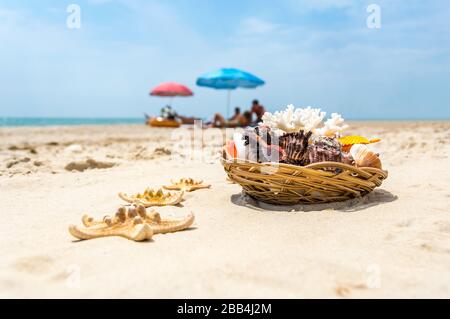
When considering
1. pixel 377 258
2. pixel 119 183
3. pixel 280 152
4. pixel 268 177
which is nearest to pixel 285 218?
pixel 268 177

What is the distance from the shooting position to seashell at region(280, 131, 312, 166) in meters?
3.06

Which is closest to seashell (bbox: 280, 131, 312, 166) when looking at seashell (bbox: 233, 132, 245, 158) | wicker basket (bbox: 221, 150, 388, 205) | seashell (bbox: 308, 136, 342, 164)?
seashell (bbox: 308, 136, 342, 164)

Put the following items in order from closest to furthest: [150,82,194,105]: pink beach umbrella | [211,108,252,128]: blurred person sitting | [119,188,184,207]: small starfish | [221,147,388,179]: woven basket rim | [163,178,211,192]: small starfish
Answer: [221,147,388,179]: woven basket rim
[119,188,184,207]: small starfish
[163,178,211,192]: small starfish
[211,108,252,128]: blurred person sitting
[150,82,194,105]: pink beach umbrella

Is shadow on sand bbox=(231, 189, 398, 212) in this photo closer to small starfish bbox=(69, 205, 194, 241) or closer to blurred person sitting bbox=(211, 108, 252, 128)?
small starfish bbox=(69, 205, 194, 241)

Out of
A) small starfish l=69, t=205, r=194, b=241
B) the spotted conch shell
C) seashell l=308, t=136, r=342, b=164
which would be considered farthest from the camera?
the spotted conch shell

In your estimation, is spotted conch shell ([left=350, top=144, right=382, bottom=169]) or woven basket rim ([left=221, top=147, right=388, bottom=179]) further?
spotted conch shell ([left=350, top=144, right=382, bottom=169])

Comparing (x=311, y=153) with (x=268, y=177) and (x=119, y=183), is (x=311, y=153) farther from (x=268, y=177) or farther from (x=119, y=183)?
(x=119, y=183)

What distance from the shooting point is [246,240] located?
2.48 meters

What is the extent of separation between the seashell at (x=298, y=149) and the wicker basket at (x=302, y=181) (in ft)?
0.60

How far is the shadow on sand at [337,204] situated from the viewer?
305 centimetres

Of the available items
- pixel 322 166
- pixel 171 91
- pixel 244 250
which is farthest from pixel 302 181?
pixel 171 91

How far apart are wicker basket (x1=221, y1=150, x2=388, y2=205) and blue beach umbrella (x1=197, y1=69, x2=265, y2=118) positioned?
16.3 meters

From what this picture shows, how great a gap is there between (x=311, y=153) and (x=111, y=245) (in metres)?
1.54
